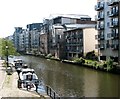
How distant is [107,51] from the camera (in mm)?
57688

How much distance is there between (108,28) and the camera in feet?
188

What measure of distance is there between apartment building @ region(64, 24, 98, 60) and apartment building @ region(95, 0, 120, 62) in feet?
23.4

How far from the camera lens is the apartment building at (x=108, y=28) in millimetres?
53281

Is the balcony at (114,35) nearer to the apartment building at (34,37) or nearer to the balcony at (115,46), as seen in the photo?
the balcony at (115,46)

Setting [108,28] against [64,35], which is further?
[64,35]

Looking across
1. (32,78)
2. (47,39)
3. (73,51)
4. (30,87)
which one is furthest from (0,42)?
(47,39)

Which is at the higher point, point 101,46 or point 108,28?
point 108,28

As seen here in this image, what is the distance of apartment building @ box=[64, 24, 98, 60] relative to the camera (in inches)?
2751

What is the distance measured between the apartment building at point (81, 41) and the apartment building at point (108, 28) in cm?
713

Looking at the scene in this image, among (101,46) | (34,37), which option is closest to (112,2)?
(101,46)

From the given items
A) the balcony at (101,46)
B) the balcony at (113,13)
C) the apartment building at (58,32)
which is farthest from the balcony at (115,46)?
the apartment building at (58,32)

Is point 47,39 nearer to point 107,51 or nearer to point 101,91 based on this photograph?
point 107,51

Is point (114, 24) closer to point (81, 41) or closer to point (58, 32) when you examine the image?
point (81, 41)

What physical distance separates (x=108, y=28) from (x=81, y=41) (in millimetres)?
14843
